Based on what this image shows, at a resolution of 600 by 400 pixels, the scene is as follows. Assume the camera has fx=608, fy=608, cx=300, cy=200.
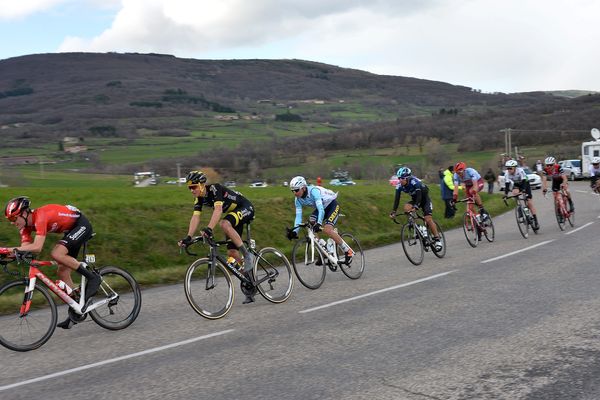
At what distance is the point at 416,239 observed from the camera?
42.8 feet

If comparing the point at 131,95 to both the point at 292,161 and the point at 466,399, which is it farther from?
the point at 466,399

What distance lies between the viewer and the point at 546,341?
635cm

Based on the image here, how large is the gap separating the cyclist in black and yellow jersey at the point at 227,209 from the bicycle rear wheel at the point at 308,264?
1.26 m

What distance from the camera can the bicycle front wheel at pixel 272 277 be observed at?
368 inches

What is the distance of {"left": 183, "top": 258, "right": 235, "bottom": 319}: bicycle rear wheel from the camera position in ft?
27.1

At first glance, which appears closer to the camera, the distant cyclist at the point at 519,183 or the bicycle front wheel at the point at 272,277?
the bicycle front wheel at the point at 272,277

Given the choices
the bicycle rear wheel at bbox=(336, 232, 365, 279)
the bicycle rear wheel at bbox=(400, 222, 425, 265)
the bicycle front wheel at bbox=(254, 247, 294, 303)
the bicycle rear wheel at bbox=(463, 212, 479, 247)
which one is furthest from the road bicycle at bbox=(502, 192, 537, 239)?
the bicycle front wheel at bbox=(254, 247, 294, 303)

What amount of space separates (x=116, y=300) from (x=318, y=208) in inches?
153

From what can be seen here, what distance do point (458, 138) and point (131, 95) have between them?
129 metres

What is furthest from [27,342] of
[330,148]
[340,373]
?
[330,148]

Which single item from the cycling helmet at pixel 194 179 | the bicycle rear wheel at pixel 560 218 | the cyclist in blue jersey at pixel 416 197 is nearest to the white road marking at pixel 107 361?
the cycling helmet at pixel 194 179

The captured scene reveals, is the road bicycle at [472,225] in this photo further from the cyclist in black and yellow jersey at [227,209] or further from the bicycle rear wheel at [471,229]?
the cyclist in black and yellow jersey at [227,209]

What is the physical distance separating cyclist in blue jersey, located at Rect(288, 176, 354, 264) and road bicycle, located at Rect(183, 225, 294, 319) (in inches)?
31.7

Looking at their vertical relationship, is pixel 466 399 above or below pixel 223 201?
below
